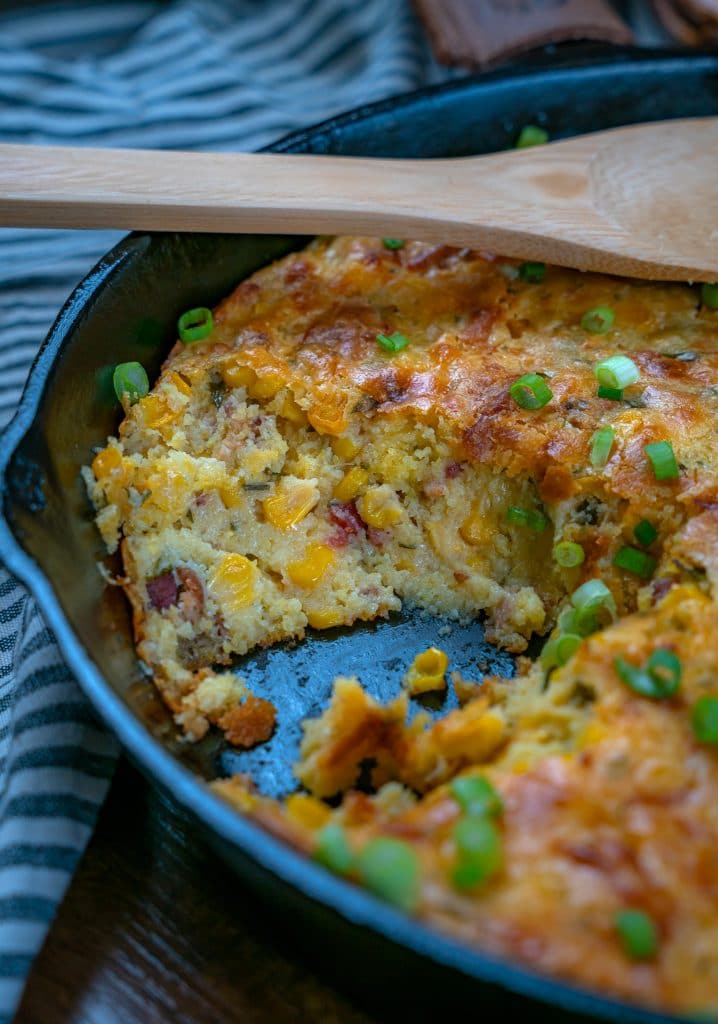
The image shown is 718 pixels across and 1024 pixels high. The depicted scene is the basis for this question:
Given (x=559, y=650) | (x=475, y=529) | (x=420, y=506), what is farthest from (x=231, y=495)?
(x=559, y=650)

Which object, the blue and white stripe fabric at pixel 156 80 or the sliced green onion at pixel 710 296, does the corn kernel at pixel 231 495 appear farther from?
the sliced green onion at pixel 710 296

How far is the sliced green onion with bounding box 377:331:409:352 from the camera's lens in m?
2.95

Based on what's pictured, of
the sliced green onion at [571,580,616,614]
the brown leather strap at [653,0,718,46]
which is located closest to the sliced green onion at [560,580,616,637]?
the sliced green onion at [571,580,616,614]

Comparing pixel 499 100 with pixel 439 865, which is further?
pixel 499 100

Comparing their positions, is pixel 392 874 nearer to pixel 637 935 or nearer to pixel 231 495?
pixel 637 935

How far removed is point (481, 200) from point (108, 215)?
112 centimetres

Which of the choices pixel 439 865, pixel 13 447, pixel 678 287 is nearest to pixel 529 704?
pixel 439 865

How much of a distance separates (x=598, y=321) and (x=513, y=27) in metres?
1.82

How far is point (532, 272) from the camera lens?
10.6ft

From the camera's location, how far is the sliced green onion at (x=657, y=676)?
203 cm

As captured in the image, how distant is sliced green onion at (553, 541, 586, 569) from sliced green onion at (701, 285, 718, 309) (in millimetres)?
943

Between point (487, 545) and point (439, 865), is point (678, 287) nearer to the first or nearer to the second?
point (487, 545)

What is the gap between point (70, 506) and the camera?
8.32 feet

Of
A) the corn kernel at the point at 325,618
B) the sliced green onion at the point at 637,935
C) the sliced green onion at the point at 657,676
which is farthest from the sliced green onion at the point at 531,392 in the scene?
the sliced green onion at the point at 637,935
